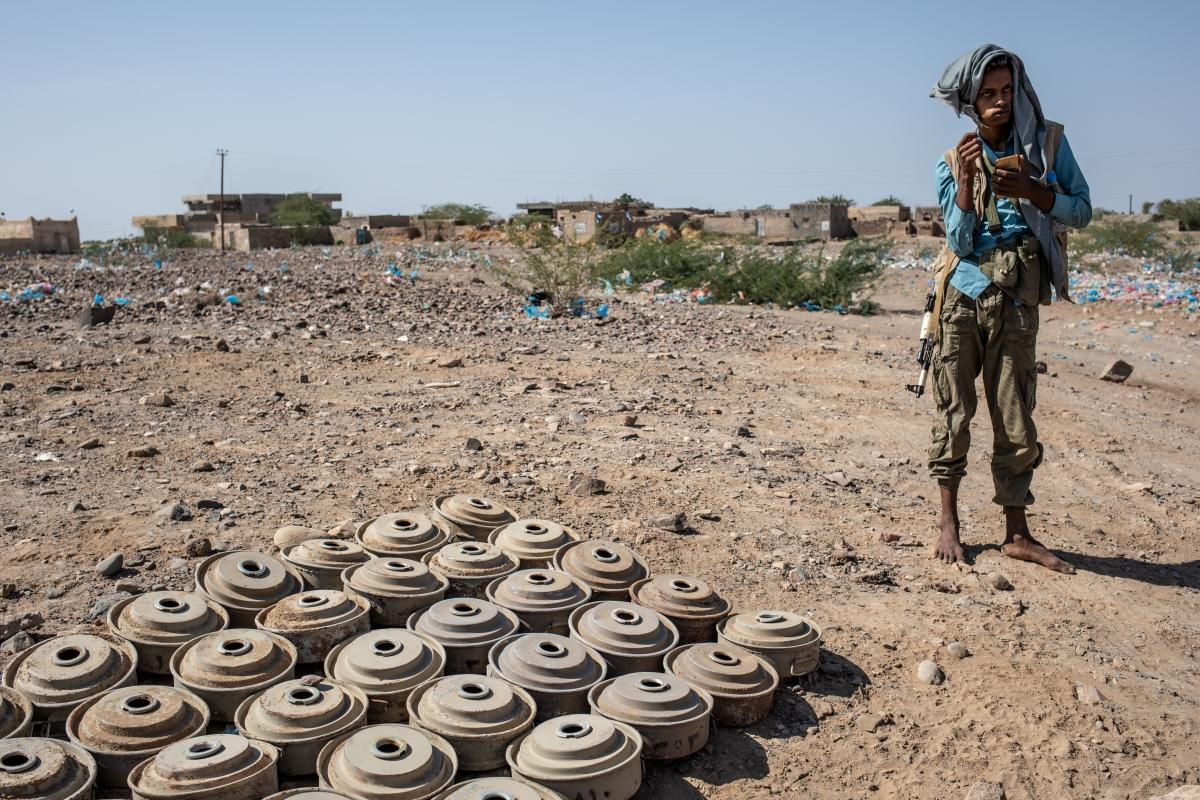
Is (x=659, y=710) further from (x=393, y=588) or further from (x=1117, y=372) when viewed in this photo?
(x=1117, y=372)

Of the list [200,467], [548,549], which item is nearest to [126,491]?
[200,467]

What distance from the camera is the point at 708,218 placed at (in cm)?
2888

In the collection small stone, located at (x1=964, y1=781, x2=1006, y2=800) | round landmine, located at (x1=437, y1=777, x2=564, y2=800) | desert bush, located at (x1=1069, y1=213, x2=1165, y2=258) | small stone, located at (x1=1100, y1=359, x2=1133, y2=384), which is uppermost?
desert bush, located at (x1=1069, y1=213, x2=1165, y2=258)

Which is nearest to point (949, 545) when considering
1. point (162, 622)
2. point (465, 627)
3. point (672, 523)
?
point (672, 523)

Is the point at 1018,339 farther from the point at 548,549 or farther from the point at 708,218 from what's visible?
the point at 708,218

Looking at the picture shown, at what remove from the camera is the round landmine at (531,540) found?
3.14 m

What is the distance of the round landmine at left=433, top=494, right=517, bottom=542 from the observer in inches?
132

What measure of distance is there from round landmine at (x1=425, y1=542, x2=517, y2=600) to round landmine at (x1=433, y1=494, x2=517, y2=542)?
0.94 ft

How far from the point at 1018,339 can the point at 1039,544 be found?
796mm

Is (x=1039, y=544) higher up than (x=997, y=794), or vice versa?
(x=1039, y=544)

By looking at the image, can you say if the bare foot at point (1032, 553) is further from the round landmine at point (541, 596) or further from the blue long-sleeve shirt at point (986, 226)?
the round landmine at point (541, 596)

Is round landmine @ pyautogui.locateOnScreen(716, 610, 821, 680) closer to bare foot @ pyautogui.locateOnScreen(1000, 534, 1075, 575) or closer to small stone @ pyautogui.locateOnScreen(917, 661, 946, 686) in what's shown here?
small stone @ pyautogui.locateOnScreen(917, 661, 946, 686)

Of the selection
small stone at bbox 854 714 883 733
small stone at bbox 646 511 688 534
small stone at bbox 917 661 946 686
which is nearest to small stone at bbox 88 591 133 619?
small stone at bbox 646 511 688 534

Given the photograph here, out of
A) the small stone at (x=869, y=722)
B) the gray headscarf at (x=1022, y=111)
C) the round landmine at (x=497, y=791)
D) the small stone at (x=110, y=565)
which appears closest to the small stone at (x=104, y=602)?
the small stone at (x=110, y=565)
